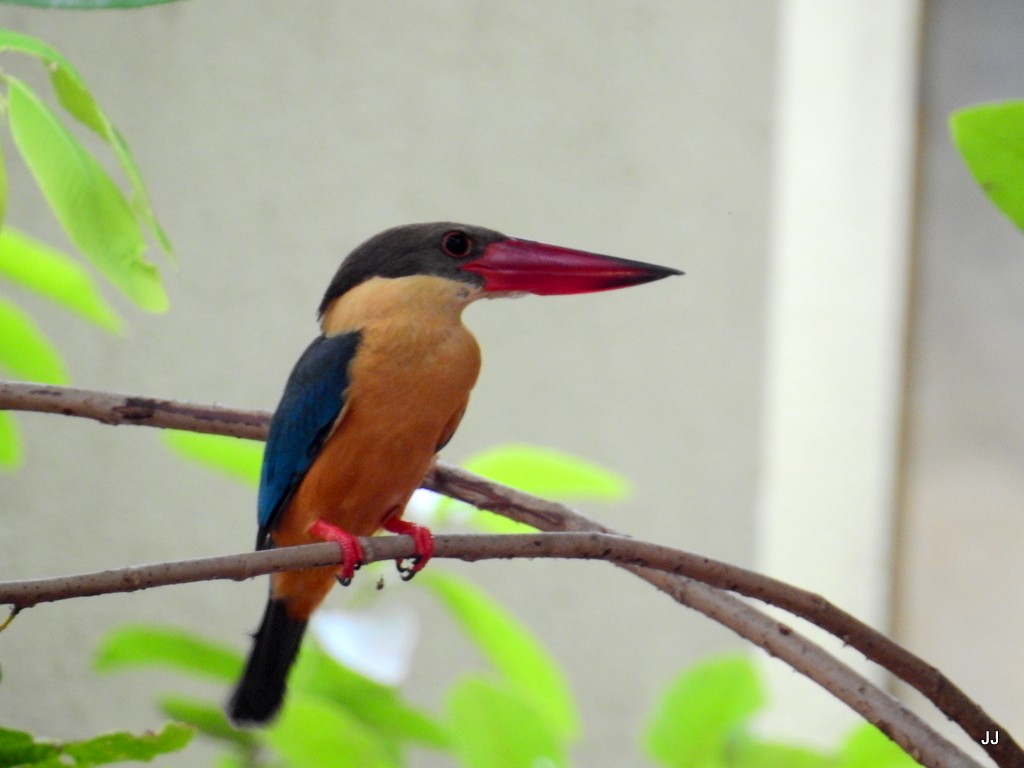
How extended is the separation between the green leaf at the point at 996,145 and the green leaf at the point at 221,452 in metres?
0.79

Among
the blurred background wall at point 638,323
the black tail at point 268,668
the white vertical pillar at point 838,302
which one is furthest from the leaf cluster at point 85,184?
the white vertical pillar at point 838,302

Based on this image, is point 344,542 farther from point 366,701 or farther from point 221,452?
point 366,701

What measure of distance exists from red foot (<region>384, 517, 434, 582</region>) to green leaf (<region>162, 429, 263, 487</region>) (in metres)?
0.23

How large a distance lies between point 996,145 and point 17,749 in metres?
0.75

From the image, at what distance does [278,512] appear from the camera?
3.31 ft

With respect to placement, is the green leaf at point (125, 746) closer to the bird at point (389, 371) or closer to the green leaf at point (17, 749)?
the green leaf at point (17, 749)

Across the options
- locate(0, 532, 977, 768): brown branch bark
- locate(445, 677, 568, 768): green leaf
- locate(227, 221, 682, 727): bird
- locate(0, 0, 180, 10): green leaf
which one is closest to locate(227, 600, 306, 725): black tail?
locate(227, 221, 682, 727): bird

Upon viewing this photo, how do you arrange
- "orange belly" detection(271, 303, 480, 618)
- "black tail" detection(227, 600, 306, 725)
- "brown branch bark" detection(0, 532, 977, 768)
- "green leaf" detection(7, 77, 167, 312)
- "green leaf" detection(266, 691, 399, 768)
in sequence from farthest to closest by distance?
"green leaf" detection(266, 691, 399, 768)
"black tail" detection(227, 600, 306, 725)
"orange belly" detection(271, 303, 480, 618)
"green leaf" detection(7, 77, 167, 312)
"brown branch bark" detection(0, 532, 977, 768)

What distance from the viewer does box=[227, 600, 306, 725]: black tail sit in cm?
104

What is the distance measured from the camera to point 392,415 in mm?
915

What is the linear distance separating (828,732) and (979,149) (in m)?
1.83

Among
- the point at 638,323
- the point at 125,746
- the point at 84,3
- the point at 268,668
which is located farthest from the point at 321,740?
the point at 638,323

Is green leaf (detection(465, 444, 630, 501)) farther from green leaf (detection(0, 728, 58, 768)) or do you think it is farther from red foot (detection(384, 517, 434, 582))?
green leaf (detection(0, 728, 58, 768))

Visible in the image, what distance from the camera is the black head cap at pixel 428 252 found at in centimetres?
96
